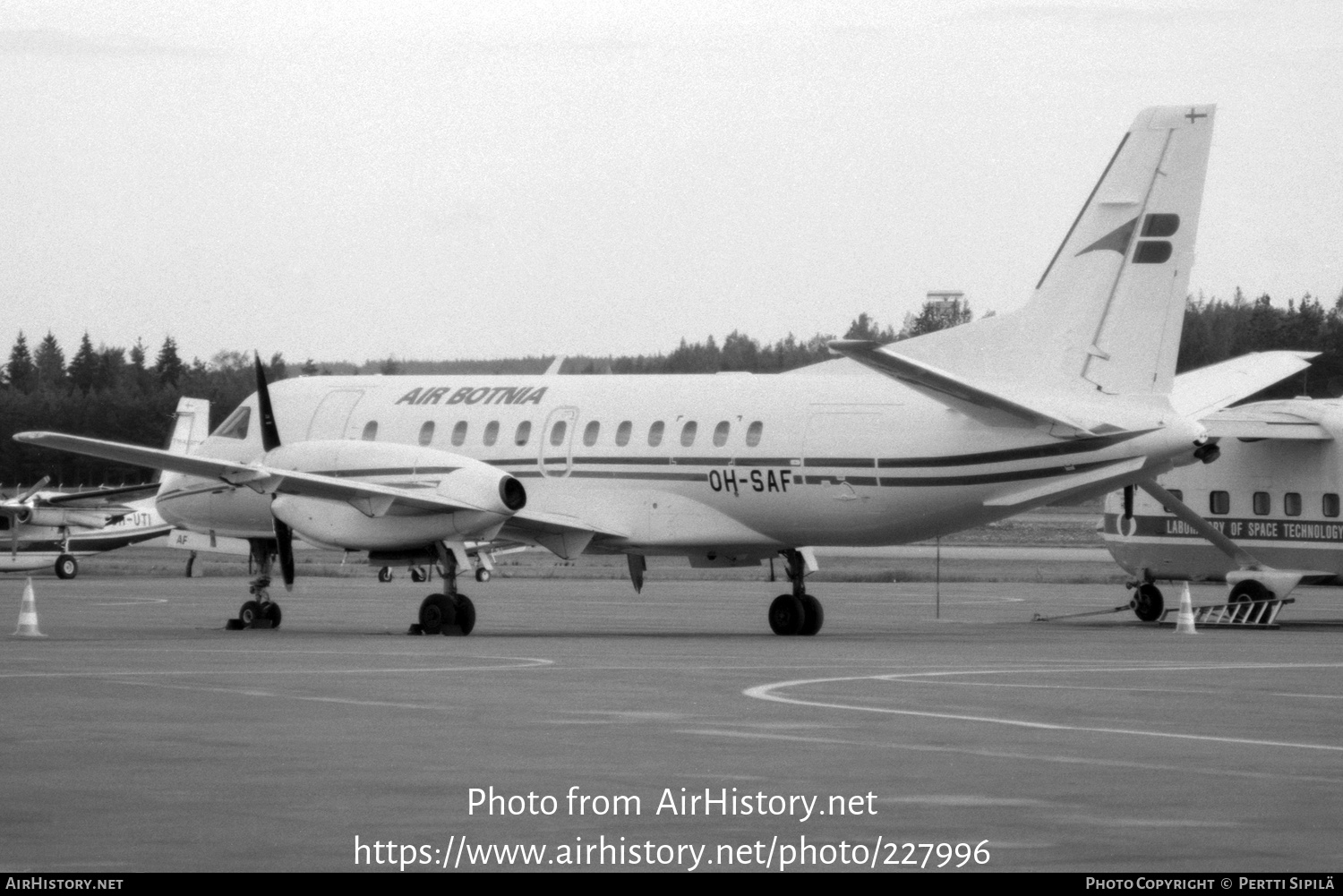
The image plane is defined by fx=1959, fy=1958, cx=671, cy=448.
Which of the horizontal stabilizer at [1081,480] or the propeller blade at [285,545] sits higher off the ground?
the horizontal stabilizer at [1081,480]

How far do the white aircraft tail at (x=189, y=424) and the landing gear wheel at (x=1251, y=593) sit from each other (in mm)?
25550

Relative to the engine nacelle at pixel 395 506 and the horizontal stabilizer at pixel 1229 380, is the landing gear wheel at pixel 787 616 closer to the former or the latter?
the engine nacelle at pixel 395 506

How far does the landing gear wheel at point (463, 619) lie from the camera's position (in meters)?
26.2

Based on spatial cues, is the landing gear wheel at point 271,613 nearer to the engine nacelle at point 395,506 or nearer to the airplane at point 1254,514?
the engine nacelle at point 395,506

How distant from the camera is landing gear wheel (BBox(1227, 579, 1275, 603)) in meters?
32.2

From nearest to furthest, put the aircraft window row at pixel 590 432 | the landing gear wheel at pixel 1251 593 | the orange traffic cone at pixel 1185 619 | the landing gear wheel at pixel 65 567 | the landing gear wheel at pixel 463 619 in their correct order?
the landing gear wheel at pixel 463 619, the aircraft window row at pixel 590 432, the orange traffic cone at pixel 1185 619, the landing gear wheel at pixel 1251 593, the landing gear wheel at pixel 65 567

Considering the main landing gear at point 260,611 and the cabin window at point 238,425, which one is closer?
the main landing gear at point 260,611

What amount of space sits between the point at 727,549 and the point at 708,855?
19.4m

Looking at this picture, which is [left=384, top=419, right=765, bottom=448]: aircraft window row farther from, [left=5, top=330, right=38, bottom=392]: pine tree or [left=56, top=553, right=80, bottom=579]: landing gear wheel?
[left=5, top=330, right=38, bottom=392]: pine tree

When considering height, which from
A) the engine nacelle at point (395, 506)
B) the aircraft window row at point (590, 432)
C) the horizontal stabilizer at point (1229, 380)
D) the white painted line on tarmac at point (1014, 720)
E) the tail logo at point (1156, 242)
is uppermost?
the tail logo at point (1156, 242)

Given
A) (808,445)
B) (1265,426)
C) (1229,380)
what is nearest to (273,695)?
(808,445)

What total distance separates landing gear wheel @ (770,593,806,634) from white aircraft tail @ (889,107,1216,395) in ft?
14.3

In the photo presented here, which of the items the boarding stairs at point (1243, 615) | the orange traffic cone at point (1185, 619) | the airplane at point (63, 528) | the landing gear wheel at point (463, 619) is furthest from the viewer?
the airplane at point (63, 528)

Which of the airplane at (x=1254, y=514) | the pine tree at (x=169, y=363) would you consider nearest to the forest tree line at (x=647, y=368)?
the pine tree at (x=169, y=363)
